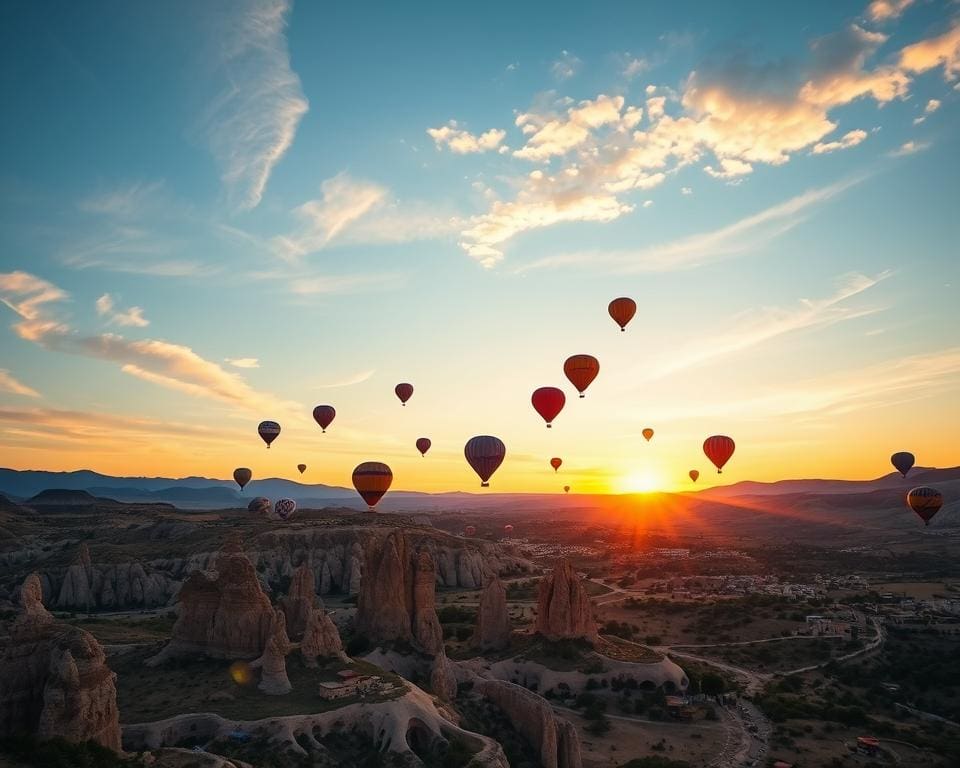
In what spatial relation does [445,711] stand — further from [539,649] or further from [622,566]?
[622,566]

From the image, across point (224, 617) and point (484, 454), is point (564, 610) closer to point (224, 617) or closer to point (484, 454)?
point (484, 454)

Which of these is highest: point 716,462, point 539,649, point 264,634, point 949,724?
point 716,462

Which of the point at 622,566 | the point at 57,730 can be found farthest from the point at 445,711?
the point at 622,566

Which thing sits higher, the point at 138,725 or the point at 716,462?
the point at 716,462

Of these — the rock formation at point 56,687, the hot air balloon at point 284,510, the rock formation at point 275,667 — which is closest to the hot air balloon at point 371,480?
the rock formation at point 275,667

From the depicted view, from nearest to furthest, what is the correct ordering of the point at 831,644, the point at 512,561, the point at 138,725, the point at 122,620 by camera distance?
the point at 138,725 < the point at 831,644 < the point at 122,620 < the point at 512,561

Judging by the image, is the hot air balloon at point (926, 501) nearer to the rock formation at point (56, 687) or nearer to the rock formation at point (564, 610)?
the rock formation at point (564, 610)

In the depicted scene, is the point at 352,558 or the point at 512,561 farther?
the point at 512,561
